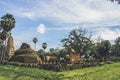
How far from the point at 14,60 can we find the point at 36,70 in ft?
66.5

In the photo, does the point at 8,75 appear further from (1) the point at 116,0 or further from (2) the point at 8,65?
(1) the point at 116,0

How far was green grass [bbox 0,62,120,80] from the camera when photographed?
2482 inches

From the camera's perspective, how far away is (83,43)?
465 ft

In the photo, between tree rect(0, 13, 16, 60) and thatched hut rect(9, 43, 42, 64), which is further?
tree rect(0, 13, 16, 60)

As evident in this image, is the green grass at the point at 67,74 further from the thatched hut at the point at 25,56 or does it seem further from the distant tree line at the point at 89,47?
the distant tree line at the point at 89,47

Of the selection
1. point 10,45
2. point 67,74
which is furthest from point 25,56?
point 10,45

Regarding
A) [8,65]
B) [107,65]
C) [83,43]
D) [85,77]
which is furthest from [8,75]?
[83,43]

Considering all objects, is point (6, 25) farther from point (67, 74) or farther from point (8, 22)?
point (67, 74)

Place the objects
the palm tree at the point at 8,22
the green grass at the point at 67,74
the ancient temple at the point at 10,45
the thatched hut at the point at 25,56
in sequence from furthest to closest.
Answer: the ancient temple at the point at 10,45
the palm tree at the point at 8,22
the thatched hut at the point at 25,56
the green grass at the point at 67,74

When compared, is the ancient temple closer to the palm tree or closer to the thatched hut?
the palm tree

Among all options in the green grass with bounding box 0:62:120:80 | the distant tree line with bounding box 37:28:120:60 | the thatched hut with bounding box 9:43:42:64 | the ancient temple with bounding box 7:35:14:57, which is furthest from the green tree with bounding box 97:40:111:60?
the green grass with bounding box 0:62:120:80

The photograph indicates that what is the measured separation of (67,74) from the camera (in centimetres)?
6469

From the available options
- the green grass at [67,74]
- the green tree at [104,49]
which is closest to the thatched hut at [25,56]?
the green grass at [67,74]

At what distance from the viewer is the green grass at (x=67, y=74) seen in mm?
63031
